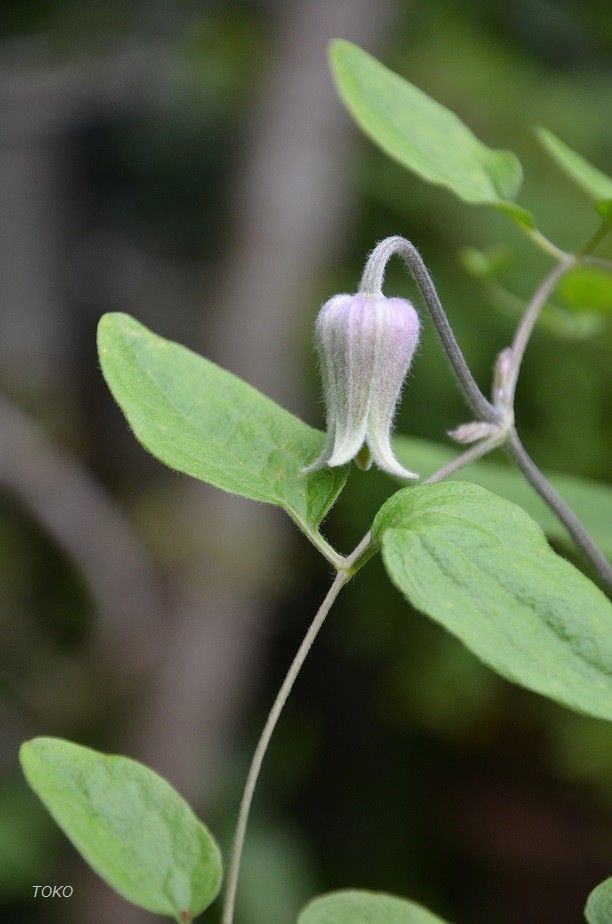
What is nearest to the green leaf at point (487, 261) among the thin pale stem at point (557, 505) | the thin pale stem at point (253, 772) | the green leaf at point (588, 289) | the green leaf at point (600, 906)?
the green leaf at point (588, 289)

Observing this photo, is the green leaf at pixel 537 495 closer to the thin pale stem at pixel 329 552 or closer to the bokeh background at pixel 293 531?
the thin pale stem at pixel 329 552

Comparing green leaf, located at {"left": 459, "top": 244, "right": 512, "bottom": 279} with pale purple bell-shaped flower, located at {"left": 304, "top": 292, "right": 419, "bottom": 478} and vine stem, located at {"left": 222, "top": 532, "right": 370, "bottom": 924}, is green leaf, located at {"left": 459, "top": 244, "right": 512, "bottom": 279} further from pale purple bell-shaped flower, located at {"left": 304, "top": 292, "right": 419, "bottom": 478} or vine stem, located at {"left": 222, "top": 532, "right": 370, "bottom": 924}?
vine stem, located at {"left": 222, "top": 532, "right": 370, "bottom": 924}

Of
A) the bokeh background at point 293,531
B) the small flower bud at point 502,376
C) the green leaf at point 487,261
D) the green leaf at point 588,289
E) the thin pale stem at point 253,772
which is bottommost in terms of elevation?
the bokeh background at point 293,531

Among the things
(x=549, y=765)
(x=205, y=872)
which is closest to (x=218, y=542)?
(x=549, y=765)

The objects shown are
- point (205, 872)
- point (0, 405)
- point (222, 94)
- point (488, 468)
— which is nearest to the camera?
point (205, 872)

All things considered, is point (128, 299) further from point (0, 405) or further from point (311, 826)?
point (311, 826)

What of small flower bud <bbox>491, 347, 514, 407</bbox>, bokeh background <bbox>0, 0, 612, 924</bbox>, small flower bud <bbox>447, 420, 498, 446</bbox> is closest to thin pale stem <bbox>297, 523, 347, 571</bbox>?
small flower bud <bbox>447, 420, 498, 446</bbox>
